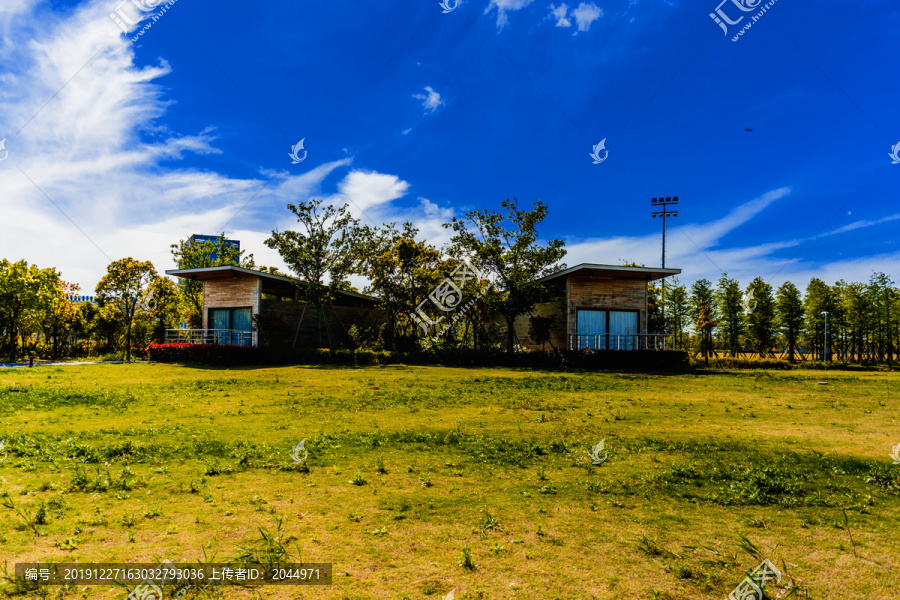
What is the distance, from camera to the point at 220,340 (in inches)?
1325

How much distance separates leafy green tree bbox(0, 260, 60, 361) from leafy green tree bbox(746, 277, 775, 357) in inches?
2346

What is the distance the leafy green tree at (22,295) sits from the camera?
100 ft

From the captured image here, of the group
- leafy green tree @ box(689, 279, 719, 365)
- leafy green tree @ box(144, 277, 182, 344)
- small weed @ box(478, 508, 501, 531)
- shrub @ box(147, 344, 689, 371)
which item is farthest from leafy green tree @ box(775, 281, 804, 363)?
leafy green tree @ box(144, 277, 182, 344)

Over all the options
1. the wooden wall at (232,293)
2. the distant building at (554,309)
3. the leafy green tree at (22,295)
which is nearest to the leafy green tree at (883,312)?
the distant building at (554,309)

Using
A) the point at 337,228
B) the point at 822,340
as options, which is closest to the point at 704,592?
the point at 337,228

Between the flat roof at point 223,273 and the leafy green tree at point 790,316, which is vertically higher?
the flat roof at point 223,273

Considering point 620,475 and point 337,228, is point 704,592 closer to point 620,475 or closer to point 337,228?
point 620,475

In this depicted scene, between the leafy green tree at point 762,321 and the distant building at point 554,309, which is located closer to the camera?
the distant building at point 554,309

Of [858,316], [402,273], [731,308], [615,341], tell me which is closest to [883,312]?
[858,316]

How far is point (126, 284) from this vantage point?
37.1 m

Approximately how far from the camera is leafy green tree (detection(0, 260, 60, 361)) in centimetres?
3048

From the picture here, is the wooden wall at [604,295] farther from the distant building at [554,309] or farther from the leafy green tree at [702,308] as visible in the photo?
the leafy green tree at [702,308]

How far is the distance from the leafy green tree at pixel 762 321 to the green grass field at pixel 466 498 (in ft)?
137

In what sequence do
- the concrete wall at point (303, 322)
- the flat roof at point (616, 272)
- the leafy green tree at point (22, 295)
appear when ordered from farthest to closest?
the concrete wall at point (303, 322) < the leafy green tree at point (22, 295) < the flat roof at point (616, 272)
